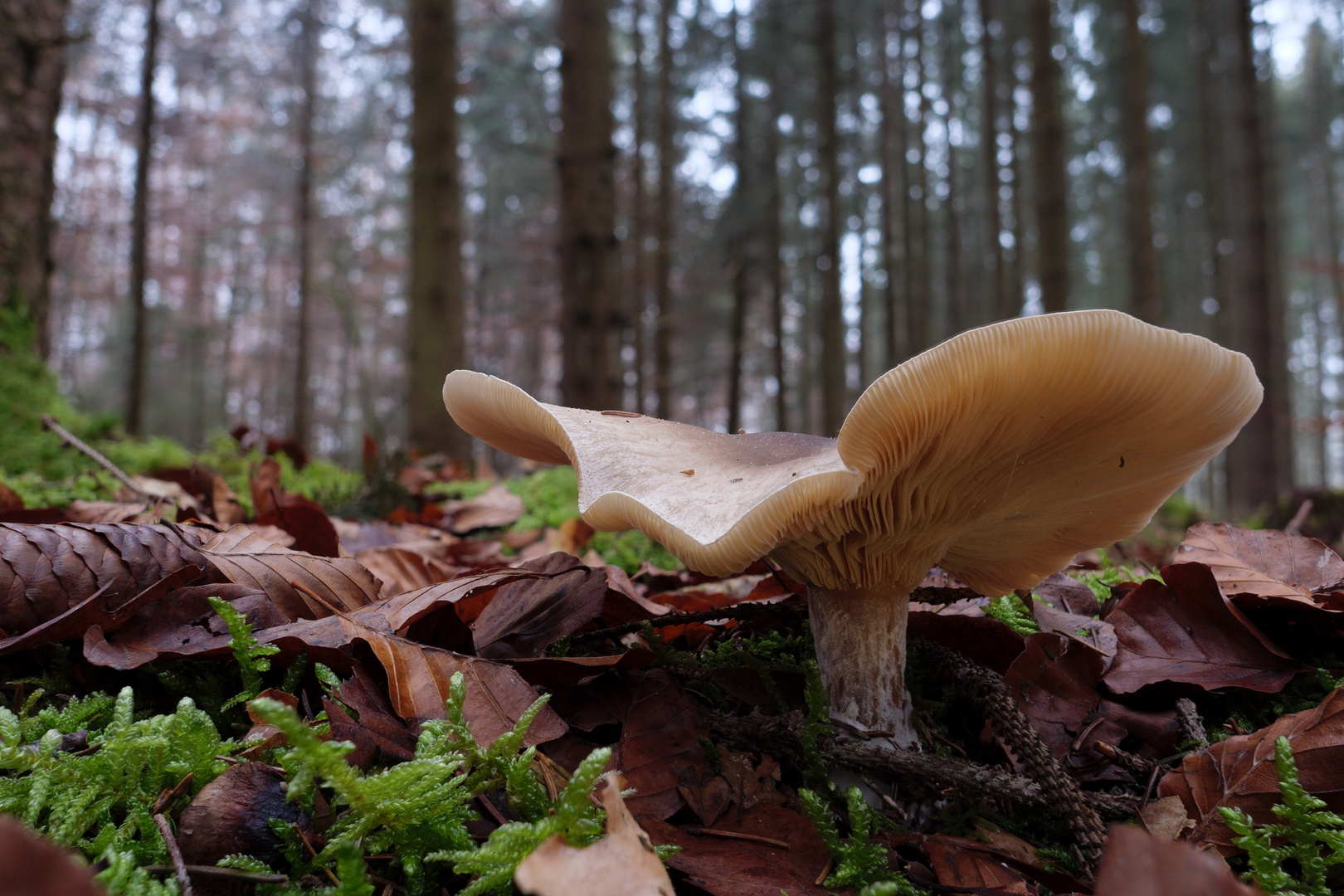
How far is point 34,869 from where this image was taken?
585 millimetres

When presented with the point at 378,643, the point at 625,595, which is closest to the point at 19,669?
the point at 378,643

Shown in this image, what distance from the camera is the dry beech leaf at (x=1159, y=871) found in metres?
0.73

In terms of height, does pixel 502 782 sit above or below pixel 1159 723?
above

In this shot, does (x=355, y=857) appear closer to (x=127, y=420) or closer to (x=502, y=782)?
(x=502, y=782)

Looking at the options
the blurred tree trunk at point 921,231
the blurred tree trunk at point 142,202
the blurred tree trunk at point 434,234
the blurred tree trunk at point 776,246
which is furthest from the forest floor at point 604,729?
the blurred tree trunk at point 921,231

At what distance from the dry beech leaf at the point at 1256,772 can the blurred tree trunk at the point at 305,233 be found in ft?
45.8

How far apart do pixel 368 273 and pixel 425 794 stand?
108ft

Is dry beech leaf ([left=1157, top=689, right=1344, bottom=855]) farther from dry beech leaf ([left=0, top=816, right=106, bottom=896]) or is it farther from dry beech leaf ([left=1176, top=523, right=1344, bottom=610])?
dry beech leaf ([left=0, top=816, right=106, bottom=896])

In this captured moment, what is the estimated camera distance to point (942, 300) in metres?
30.3

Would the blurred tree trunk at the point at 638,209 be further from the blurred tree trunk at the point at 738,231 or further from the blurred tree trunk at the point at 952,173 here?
the blurred tree trunk at the point at 952,173

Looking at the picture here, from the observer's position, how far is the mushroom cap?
41.9 inches

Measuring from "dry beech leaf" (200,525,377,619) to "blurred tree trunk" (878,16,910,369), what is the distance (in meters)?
13.5

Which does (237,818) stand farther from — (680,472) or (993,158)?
(993,158)

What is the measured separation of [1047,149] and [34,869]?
31.9 feet
